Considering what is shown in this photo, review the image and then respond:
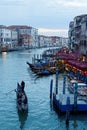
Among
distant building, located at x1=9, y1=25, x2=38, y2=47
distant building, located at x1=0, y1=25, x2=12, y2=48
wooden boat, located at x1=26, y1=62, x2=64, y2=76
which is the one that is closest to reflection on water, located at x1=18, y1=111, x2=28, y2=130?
wooden boat, located at x1=26, y1=62, x2=64, y2=76

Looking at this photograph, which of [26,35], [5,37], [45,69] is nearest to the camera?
[45,69]

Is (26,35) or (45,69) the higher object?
(45,69)

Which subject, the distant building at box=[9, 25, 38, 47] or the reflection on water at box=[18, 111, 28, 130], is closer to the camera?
the reflection on water at box=[18, 111, 28, 130]

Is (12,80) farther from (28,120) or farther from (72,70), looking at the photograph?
(28,120)

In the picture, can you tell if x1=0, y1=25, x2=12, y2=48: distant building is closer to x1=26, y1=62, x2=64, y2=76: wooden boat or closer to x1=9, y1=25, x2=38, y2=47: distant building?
x1=9, y1=25, x2=38, y2=47: distant building

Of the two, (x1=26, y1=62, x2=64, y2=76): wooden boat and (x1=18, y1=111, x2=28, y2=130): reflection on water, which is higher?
(x1=18, y1=111, x2=28, y2=130): reflection on water

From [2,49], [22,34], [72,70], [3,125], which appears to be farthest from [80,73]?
[22,34]

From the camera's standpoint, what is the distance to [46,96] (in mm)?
20750

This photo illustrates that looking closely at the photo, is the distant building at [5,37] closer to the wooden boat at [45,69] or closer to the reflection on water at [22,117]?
the wooden boat at [45,69]

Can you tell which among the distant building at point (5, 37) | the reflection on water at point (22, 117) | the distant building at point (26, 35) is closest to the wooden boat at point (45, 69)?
the reflection on water at point (22, 117)

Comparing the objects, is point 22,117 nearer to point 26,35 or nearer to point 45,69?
point 45,69

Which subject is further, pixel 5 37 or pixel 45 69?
pixel 5 37

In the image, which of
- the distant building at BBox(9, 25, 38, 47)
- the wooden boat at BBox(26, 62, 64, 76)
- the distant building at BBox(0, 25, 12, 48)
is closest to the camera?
the wooden boat at BBox(26, 62, 64, 76)

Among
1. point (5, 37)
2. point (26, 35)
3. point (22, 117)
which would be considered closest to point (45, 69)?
point (22, 117)
